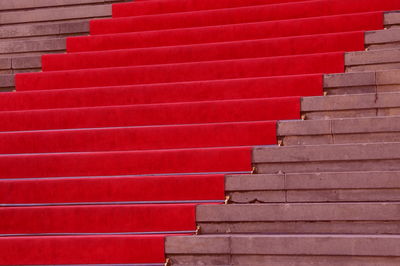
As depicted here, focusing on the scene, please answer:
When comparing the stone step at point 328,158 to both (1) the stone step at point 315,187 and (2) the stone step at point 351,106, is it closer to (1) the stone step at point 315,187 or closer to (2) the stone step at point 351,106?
(1) the stone step at point 315,187

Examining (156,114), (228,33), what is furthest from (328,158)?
(228,33)

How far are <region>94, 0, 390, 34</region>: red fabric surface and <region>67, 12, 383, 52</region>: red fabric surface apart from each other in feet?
0.34

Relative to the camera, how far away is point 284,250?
195 centimetres

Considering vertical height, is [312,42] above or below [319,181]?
above

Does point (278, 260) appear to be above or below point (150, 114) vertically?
below

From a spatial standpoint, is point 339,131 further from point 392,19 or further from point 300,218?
point 392,19

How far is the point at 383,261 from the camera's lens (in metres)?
1.87

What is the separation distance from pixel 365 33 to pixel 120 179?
43.3 inches

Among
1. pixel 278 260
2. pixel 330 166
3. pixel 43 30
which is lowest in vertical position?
pixel 278 260

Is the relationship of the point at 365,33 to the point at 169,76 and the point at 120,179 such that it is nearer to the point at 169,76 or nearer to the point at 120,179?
the point at 169,76

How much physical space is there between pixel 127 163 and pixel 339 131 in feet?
2.26

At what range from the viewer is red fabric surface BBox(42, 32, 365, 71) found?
277 cm

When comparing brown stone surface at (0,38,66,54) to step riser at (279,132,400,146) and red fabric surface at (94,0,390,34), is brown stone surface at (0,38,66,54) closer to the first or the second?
red fabric surface at (94,0,390,34)

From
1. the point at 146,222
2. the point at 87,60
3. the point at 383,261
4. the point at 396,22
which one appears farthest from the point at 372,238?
the point at 87,60
